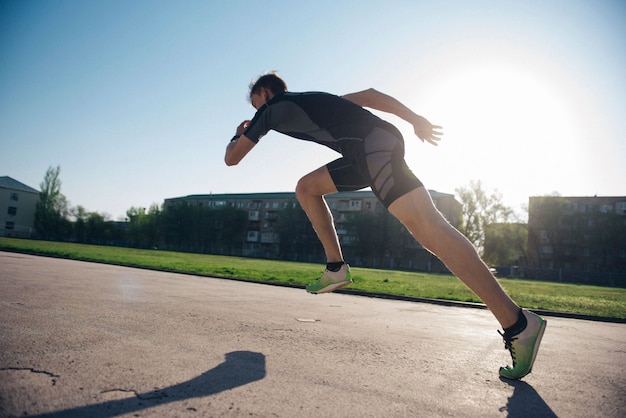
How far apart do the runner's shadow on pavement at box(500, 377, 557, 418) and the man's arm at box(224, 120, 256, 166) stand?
7.10 ft

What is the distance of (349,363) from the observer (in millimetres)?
2225

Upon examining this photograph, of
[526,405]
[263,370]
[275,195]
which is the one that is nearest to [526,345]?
[526,405]

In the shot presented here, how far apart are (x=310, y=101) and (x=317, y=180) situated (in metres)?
0.73

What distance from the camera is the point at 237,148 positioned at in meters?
2.82

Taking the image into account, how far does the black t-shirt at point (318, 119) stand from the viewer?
254 centimetres

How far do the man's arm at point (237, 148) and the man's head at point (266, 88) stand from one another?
9.7 inches

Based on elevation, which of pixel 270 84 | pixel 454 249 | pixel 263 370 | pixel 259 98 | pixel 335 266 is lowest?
pixel 263 370

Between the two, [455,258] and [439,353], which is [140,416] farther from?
[439,353]

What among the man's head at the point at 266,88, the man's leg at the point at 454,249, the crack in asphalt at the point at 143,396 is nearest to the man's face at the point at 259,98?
the man's head at the point at 266,88

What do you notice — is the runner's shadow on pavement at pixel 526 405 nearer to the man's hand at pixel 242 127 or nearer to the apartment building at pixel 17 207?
the man's hand at pixel 242 127

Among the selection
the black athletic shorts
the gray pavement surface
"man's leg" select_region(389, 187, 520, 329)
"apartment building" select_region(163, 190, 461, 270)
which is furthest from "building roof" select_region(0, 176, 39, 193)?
"man's leg" select_region(389, 187, 520, 329)

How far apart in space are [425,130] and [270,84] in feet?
4.02

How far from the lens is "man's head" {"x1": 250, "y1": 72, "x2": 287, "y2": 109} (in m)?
2.95

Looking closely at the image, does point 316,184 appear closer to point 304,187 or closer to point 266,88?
point 304,187
